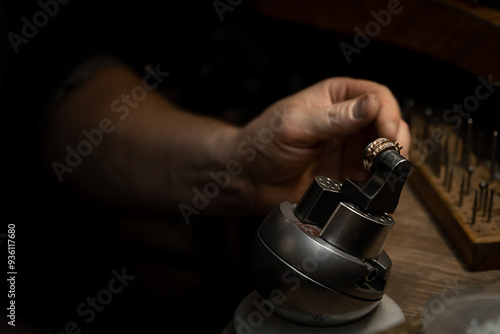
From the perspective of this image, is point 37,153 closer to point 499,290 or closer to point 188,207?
point 188,207

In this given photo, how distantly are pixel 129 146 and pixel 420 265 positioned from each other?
68 centimetres

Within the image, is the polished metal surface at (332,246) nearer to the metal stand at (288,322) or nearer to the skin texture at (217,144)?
the metal stand at (288,322)

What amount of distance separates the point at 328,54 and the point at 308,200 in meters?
1.04

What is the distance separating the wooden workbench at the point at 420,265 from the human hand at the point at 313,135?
12cm

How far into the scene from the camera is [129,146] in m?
1.23

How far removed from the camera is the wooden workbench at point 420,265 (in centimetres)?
77

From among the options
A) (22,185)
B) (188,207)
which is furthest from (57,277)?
(188,207)

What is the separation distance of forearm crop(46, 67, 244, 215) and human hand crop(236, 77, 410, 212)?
0.14 m

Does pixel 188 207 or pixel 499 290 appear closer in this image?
pixel 499 290

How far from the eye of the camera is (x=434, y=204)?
100 cm

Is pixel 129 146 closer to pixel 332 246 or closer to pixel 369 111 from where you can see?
pixel 369 111

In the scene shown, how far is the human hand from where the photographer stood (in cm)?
86

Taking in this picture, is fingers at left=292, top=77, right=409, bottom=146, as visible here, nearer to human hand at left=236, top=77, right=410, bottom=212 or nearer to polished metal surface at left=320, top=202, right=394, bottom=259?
human hand at left=236, top=77, right=410, bottom=212

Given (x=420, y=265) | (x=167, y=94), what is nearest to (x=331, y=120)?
(x=420, y=265)
